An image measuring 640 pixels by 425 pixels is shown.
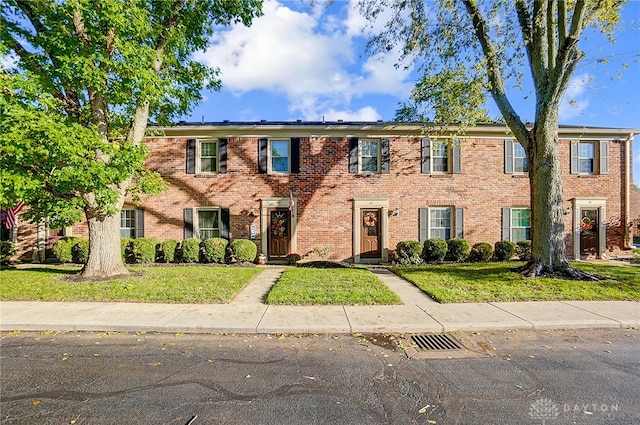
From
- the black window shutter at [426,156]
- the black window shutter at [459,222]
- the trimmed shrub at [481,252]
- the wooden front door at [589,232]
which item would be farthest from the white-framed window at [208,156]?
the wooden front door at [589,232]

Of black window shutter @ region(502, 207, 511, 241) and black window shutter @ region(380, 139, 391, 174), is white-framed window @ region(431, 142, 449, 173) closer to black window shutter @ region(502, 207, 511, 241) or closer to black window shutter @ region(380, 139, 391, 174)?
black window shutter @ region(380, 139, 391, 174)

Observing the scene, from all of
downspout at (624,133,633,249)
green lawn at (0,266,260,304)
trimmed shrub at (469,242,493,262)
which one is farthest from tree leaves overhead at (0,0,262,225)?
downspout at (624,133,633,249)

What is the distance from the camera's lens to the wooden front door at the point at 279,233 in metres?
12.6

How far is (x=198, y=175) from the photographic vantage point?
41.9 ft

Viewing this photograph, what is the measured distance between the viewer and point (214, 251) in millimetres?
11742

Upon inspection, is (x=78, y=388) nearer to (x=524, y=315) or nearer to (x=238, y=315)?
(x=238, y=315)

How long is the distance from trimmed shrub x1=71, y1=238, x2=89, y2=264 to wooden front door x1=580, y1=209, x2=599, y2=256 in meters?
21.2

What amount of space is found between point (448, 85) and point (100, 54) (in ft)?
33.7

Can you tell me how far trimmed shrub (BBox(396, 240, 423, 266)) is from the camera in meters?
11.8

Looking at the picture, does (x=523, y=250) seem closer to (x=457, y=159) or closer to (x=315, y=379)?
(x=457, y=159)

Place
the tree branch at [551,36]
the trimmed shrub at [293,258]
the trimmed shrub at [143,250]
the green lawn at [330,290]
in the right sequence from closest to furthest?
the green lawn at [330,290] → the tree branch at [551,36] → the trimmed shrub at [143,250] → the trimmed shrub at [293,258]

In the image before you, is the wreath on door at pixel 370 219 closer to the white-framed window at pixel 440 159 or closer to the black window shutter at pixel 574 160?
the white-framed window at pixel 440 159

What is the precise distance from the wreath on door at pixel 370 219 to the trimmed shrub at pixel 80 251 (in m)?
11.3

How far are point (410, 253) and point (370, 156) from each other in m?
4.48
